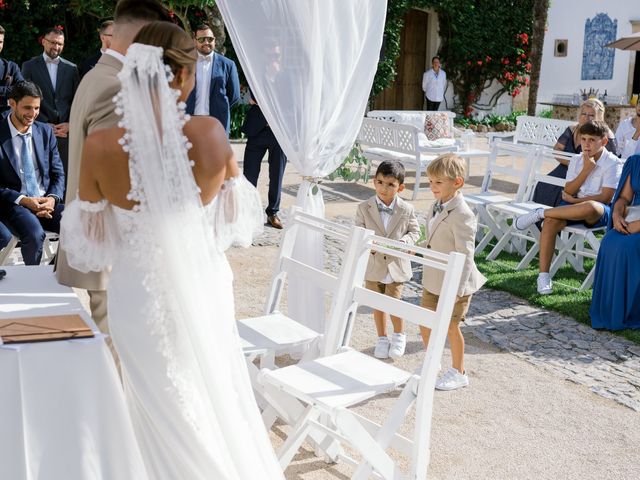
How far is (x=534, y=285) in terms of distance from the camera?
22.7 ft

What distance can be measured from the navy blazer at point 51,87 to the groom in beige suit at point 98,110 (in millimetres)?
4302

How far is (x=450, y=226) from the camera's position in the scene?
15.4 feet

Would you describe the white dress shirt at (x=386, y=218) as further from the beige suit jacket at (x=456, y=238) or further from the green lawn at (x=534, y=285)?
the green lawn at (x=534, y=285)

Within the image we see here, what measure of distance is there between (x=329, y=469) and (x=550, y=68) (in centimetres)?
2096

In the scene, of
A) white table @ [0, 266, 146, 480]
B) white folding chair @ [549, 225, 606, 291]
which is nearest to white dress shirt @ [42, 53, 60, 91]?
white folding chair @ [549, 225, 606, 291]

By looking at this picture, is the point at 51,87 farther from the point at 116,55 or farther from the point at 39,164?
the point at 116,55

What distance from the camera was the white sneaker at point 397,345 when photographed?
522 centimetres

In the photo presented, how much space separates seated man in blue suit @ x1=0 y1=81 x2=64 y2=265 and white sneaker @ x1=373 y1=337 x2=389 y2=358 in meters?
2.43

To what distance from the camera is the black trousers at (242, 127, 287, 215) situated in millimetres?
8414

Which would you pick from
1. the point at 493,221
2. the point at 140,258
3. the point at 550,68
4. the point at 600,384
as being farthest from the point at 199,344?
the point at 550,68

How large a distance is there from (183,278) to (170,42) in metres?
0.77

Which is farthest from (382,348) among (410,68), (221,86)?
(410,68)

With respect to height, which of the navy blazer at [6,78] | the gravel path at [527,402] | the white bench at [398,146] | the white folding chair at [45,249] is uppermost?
the navy blazer at [6,78]

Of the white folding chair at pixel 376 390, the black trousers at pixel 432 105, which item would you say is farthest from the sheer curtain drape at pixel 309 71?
the black trousers at pixel 432 105
